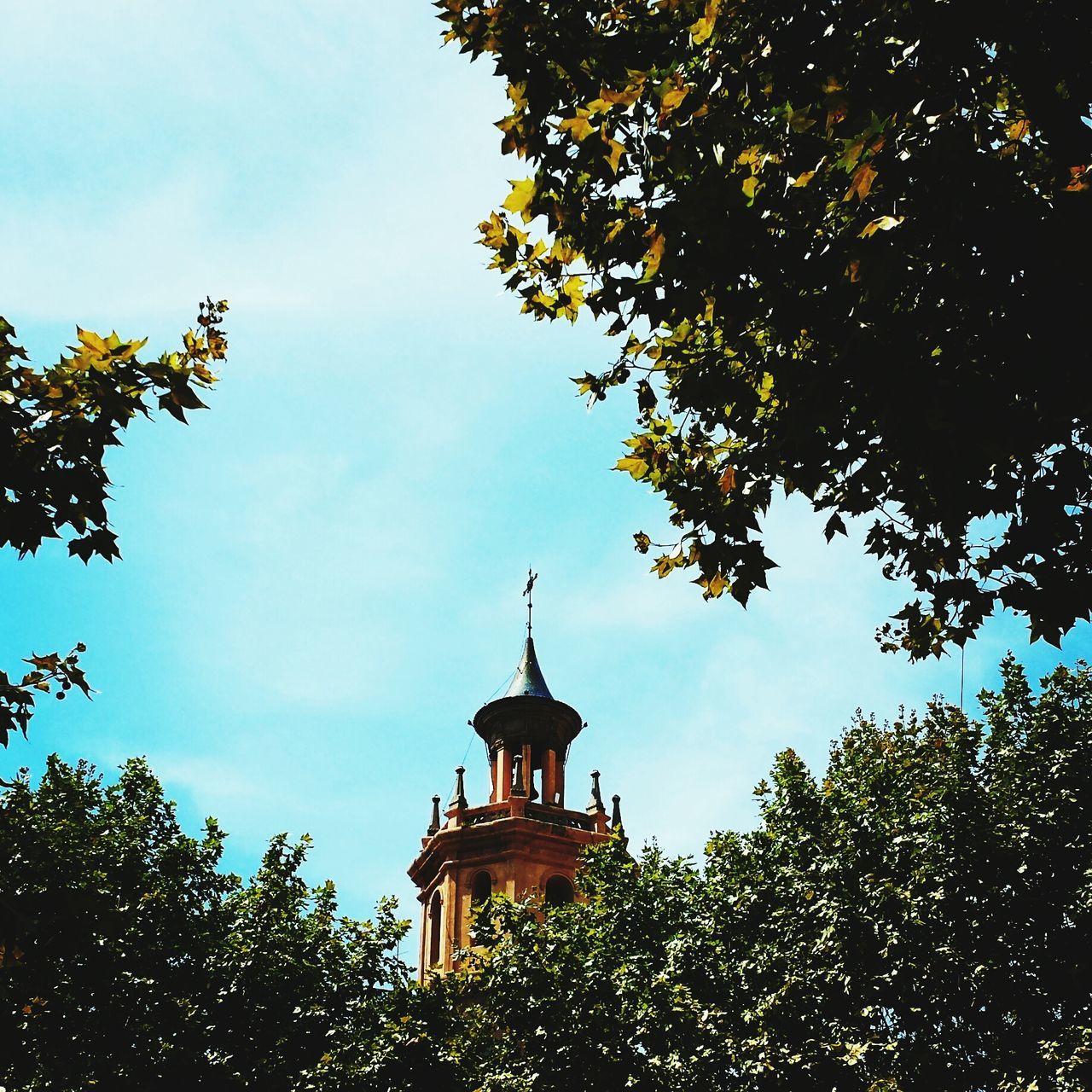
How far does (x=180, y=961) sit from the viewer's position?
22172mm

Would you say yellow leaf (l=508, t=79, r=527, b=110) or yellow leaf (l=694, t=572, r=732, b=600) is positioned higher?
yellow leaf (l=508, t=79, r=527, b=110)

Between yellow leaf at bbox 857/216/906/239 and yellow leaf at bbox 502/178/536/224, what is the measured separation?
2645mm

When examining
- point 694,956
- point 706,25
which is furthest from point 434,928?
point 706,25

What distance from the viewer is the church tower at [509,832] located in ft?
121

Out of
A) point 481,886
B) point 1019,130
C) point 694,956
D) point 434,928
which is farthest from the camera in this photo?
point 434,928

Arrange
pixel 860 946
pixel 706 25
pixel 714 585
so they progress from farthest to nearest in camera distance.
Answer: pixel 860 946
pixel 714 585
pixel 706 25

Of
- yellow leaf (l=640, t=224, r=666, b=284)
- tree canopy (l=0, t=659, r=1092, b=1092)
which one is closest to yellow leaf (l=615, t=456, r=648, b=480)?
yellow leaf (l=640, t=224, r=666, b=284)

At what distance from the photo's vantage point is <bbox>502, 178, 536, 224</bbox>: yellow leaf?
26.7ft

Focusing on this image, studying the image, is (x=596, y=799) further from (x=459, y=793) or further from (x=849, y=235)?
(x=849, y=235)

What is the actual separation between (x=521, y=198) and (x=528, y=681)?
3769 centimetres

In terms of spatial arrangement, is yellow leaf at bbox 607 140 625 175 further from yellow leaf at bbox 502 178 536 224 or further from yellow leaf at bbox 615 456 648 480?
yellow leaf at bbox 615 456 648 480

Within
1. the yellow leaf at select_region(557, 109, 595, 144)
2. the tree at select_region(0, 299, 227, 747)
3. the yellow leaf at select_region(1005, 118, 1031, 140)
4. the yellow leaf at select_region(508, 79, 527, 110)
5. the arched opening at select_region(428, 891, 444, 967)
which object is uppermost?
the arched opening at select_region(428, 891, 444, 967)

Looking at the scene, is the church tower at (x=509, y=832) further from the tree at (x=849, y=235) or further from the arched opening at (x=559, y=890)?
the tree at (x=849, y=235)

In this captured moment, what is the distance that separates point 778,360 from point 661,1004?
16.7 m
